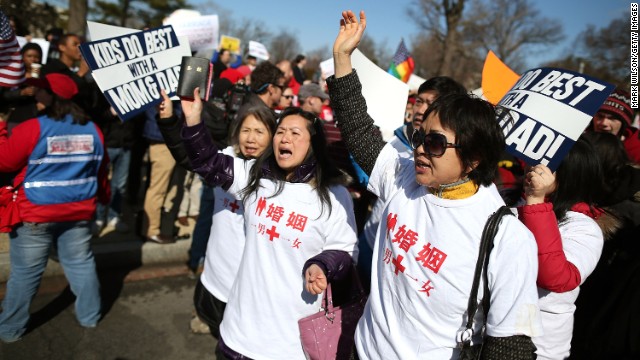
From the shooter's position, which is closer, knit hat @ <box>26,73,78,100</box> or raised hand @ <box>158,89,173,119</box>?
raised hand @ <box>158,89,173,119</box>

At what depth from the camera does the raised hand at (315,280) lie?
1947 mm

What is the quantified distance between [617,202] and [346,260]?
1723 millimetres

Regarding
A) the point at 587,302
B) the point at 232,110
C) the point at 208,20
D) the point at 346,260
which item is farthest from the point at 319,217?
the point at 208,20

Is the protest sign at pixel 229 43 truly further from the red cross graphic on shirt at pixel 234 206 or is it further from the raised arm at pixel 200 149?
the raised arm at pixel 200 149

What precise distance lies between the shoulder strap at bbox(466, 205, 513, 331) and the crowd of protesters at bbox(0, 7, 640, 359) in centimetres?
1

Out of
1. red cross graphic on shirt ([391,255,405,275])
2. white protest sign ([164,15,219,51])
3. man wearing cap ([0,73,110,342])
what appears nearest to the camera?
red cross graphic on shirt ([391,255,405,275])

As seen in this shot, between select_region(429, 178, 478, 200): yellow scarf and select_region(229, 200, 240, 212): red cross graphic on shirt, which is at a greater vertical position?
select_region(429, 178, 478, 200): yellow scarf

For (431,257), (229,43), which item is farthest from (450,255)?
(229,43)

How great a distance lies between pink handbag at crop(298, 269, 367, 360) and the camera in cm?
207

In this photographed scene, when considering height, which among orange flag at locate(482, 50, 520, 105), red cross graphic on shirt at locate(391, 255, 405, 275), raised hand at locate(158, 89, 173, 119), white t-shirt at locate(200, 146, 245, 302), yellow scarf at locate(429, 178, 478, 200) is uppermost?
orange flag at locate(482, 50, 520, 105)

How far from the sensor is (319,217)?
2.18 metres

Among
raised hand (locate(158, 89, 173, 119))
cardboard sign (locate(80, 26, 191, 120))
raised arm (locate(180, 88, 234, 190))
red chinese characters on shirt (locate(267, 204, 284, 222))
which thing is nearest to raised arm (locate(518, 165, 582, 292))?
red chinese characters on shirt (locate(267, 204, 284, 222))

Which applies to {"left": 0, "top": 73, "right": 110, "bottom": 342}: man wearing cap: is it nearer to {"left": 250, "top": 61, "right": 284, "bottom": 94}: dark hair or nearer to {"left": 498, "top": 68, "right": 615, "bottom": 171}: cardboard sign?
{"left": 250, "top": 61, "right": 284, "bottom": 94}: dark hair

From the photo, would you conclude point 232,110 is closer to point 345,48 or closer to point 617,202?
point 345,48
